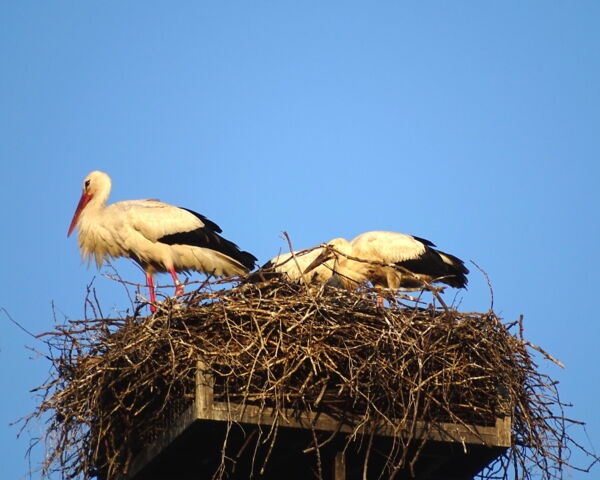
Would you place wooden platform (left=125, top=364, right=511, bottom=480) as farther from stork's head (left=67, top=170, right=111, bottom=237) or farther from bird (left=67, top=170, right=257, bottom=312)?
stork's head (left=67, top=170, right=111, bottom=237)

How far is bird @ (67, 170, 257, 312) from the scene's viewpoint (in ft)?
36.2

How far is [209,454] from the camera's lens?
7.27m

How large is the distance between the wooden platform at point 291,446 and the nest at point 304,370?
0.28 feet

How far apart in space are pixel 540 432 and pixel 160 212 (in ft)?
16.5

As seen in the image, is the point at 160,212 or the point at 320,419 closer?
the point at 320,419

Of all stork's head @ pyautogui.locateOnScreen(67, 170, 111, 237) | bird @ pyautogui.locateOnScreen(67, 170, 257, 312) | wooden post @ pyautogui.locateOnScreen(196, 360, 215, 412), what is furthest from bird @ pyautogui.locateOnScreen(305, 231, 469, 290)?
wooden post @ pyautogui.locateOnScreen(196, 360, 215, 412)

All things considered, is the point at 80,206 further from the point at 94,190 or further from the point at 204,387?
the point at 204,387

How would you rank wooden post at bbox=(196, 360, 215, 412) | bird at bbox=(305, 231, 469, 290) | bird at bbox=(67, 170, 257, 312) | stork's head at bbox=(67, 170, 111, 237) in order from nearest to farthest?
wooden post at bbox=(196, 360, 215, 412) < bird at bbox=(305, 231, 469, 290) < bird at bbox=(67, 170, 257, 312) < stork's head at bbox=(67, 170, 111, 237)

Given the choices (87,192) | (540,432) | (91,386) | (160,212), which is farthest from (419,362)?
(87,192)

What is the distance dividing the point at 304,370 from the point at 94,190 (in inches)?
215

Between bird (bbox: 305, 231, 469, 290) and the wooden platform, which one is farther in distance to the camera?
bird (bbox: 305, 231, 469, 290)

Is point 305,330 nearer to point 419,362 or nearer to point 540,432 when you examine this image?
point 419,362

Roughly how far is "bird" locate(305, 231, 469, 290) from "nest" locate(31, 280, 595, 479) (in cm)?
263

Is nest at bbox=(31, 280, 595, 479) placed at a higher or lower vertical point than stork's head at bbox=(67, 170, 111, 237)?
lower
